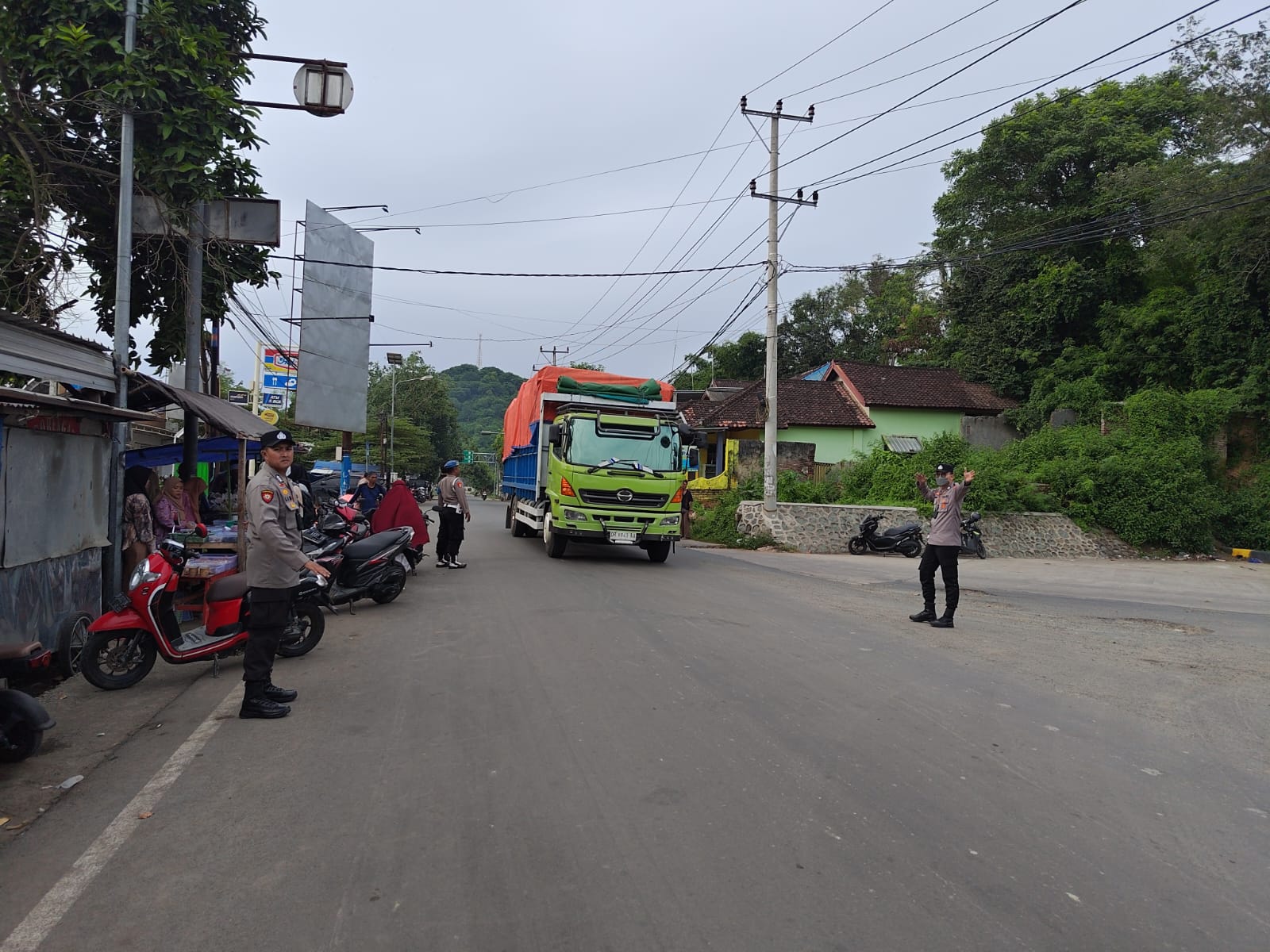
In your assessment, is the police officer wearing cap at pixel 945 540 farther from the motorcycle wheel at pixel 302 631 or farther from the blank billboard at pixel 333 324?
the blank billboard at pixel 333 324

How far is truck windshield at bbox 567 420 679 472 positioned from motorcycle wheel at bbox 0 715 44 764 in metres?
9.83

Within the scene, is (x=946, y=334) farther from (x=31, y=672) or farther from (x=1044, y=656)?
(x=31, y=672)

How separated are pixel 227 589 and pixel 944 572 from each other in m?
7.12

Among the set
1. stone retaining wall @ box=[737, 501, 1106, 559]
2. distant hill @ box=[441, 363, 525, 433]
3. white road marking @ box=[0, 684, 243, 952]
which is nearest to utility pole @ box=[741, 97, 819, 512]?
stone retaining wall @ box=[737, 501, 1106, 559]

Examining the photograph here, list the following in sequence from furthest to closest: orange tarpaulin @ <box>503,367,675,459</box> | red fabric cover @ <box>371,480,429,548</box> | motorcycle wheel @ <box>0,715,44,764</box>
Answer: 1. orange tarpaulin @ <box>503,367,675,459</box>
2. red fabric cover @ <box>371,480,429,548</box>
3. motorcycle wheel @ <box>0,715,44,764</box>

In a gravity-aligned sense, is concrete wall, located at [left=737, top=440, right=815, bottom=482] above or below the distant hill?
below

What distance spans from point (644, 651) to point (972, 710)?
272 centimetres

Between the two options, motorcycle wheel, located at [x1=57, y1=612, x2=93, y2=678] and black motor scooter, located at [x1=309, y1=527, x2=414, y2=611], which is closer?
motorcycle wheel, located at [x1=57, y1=612, x2=93, y2=678]

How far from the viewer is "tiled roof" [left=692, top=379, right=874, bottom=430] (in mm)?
32438

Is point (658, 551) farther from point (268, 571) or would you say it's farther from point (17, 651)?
point (17, 651)

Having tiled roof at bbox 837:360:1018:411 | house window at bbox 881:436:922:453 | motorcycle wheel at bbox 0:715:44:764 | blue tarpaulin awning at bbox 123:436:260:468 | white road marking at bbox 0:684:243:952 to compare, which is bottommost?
white road marking at bbox 0:684:243:952

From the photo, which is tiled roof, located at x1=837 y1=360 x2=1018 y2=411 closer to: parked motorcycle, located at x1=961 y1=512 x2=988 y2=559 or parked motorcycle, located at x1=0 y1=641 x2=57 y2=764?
parked motorcycle, located at x1=961 y1=512 x2=988 y2=559

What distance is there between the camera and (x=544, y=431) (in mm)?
16109

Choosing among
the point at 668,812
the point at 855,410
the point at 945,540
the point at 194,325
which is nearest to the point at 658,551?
the point at 945,540
